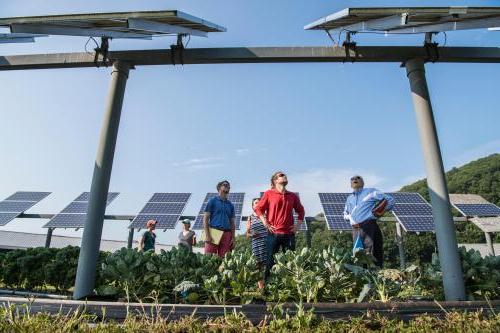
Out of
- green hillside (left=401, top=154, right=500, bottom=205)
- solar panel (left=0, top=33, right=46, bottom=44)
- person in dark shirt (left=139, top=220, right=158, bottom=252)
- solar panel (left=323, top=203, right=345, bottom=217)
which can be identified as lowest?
person in dark shirt (left=139, top=220, right=158, bottom=252)

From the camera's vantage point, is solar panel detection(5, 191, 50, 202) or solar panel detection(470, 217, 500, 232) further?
solar panel detection(5, 191, 50, 202)

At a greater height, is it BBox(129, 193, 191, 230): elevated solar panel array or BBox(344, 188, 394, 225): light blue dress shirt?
BBox(129, 193, 191, 230): elevated solar panel array

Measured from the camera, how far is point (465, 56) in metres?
5.22

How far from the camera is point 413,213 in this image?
1149 cm

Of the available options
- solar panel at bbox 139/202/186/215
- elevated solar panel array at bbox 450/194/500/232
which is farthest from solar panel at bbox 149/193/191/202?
elevated solar panel array at bbox 450/194/500/232

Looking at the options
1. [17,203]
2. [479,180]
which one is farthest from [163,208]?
[479,180]

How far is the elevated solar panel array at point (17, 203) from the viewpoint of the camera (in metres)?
12.7

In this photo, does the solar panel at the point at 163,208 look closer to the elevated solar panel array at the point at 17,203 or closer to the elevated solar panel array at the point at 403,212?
the elevated solar panel array at the point at 17,203

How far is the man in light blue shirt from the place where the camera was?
5.64 metres

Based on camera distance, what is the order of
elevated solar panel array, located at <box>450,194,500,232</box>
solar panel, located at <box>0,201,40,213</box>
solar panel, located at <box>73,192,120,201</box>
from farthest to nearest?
solar panel, located at <box>73,192,120,201</box>, solar panel, located at <box>0,201,40,213</box>, elevated solar panel array, located at <box>450,194,500,232</box>

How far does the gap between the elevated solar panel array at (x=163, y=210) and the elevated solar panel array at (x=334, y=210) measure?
5.09 m

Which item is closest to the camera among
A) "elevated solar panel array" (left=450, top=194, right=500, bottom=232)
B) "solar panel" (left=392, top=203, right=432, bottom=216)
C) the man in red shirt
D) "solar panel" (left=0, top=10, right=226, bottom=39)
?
"solar panel" (left=0, top=10, right=226, bottom=39)

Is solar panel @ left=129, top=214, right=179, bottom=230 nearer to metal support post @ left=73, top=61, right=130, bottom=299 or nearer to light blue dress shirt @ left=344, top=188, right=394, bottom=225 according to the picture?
metal support post @ left=73, top=61, right=130, bottom=299

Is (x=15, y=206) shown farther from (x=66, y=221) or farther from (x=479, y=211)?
(x=479, y=211)
